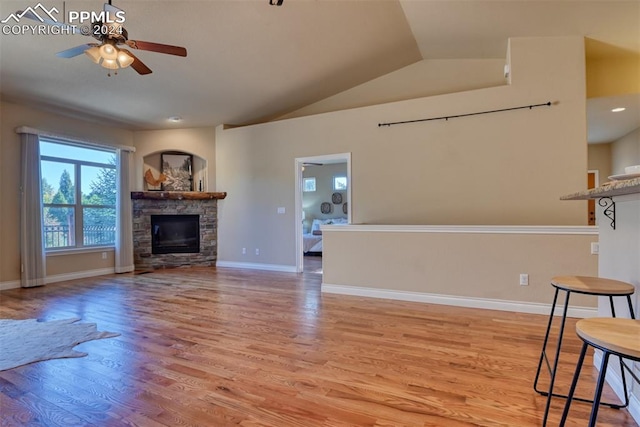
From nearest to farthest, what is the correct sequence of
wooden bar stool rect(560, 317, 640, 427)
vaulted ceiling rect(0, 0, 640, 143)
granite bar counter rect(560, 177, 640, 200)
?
wooden bar stool rect(560, 317, 640, 427)
granite bar counter rect(560, 177, 640, 200)
vaulted ceiling rect(0, 0, 640, 143)

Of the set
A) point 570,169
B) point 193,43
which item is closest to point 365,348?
point 570,169

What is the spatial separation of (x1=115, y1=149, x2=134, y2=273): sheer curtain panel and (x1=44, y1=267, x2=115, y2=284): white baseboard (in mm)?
178

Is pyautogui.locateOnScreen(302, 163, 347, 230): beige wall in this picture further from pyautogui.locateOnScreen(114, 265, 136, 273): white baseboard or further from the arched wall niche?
pyautogui.locateOnScreen(114, 265, 136, 273): white baseboard

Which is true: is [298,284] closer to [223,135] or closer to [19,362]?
[19,362]

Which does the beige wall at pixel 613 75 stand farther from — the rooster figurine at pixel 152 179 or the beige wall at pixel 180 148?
the rooster figurine at pixel 152 179

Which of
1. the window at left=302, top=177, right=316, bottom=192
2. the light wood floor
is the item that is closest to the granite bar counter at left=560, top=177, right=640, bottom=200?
the light wood floor

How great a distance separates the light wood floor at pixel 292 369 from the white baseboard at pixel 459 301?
0.48ft

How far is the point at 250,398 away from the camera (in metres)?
1.95

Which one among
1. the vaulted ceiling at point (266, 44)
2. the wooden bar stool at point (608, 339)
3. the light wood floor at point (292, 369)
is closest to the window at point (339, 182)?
the vaulted ceiling at point (266, 44)

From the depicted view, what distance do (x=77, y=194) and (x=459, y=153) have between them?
6.38 meters

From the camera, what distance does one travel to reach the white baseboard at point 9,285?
15.8 ft

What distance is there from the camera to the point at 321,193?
10.5 meters

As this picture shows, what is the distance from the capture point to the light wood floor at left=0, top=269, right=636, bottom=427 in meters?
1.79

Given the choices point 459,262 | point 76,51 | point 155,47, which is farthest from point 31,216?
point 459,262
